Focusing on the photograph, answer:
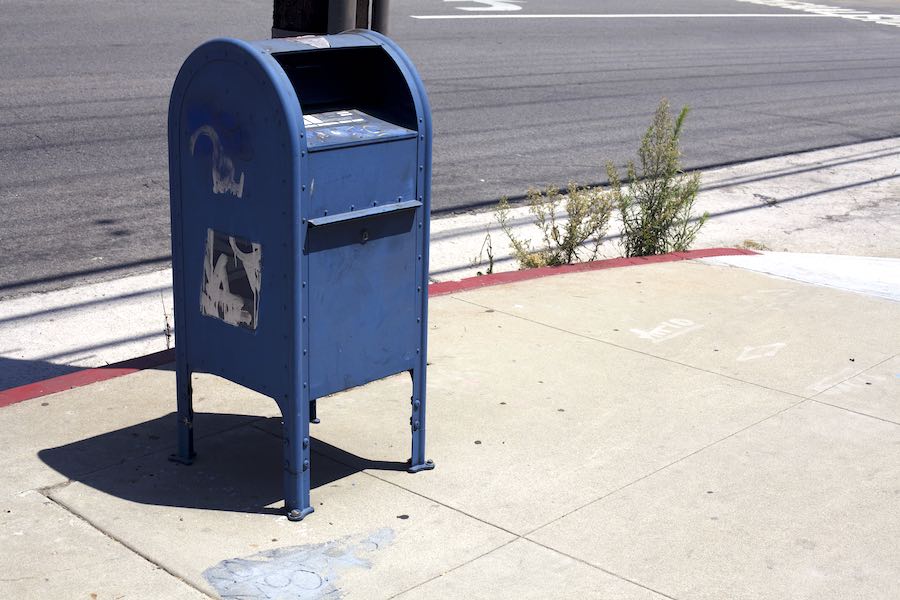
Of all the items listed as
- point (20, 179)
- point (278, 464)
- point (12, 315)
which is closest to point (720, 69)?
point (20, 179)

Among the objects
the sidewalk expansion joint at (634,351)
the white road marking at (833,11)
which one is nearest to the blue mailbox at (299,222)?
the sidewalk expansion joint at (634,351)

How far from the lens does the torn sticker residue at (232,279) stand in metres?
4.34

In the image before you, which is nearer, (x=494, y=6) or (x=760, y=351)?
(x=760, y=351)

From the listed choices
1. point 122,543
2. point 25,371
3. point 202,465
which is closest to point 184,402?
point 202,465

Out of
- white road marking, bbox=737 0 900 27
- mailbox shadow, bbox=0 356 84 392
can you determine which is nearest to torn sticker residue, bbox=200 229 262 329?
mailbox shadow, bbox=0 356 84 392

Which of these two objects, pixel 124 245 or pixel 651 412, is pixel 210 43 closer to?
pixel 651 412

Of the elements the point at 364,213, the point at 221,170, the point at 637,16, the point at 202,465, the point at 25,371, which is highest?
the point at 221,170

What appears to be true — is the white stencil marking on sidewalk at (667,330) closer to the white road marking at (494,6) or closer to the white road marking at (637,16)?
the white road marking at (637,16)

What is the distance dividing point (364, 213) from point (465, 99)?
11.4 m

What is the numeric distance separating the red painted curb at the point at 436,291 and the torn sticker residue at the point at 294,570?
6.29 feet

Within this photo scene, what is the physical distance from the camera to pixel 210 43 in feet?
13.9

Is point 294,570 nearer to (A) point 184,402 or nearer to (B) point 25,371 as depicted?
(A) point 184,402

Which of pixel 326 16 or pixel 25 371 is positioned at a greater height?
pixel 326 16

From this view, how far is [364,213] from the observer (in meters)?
4.35
